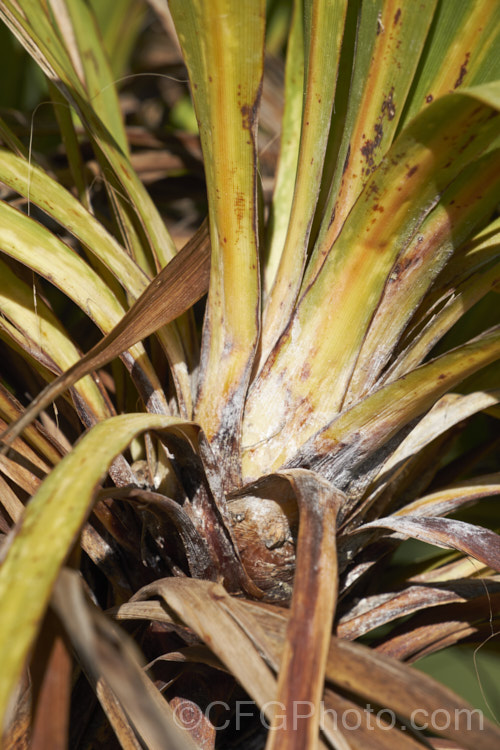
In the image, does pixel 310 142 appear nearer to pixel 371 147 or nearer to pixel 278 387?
pixel 371 147

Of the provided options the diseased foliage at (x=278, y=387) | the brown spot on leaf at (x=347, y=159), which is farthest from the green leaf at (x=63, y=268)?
the brown spot on leaf at (x=347, y=159)

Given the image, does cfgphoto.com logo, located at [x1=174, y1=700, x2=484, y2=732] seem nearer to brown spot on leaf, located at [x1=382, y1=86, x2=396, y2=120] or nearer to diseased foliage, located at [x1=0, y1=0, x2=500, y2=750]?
diseased foliage, located at [x1=0, y1=0, x2=500, y2=750]

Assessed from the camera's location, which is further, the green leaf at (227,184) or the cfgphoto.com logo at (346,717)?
the green leaf at (227,184)

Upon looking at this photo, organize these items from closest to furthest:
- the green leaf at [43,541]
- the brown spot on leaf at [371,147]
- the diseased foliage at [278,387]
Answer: the green leaf at [43,541] < the diseased foliage at [278,387] < the brown spot on leaf at [371,147]

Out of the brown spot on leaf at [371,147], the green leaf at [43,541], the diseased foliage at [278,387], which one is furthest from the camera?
the brown spot on leaf at [371,147]

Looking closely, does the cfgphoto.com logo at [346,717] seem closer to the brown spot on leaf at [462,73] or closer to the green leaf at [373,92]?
the green leaf at [373,92]

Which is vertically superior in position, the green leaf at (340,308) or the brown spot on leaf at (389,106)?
the brown spot on leaf at (389,106)

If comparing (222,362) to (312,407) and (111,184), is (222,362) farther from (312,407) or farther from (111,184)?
(111,184)

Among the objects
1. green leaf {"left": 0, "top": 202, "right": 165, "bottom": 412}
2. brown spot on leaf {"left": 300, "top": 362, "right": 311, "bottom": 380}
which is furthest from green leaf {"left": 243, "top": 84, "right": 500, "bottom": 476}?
green leaf {"left": 0, "top": 202, "right": 165, "bottom": 412}

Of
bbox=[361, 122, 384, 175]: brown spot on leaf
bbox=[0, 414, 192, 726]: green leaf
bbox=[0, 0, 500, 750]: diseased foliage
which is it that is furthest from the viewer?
bbox=[361, 122, 384, 175]: brown spot on leaf
